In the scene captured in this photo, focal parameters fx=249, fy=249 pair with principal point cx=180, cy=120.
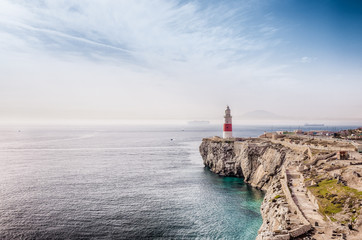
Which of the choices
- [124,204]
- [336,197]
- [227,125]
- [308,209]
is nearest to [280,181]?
[336,197]

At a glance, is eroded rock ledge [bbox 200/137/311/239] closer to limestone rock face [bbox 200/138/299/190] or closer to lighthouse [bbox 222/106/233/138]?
limestone rock face [bbox 200/138/299/190]

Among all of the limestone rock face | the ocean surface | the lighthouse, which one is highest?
the lighthouse

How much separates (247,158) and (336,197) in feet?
145

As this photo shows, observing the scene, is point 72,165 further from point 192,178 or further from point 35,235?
point 35,235

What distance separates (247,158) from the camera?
7400cm

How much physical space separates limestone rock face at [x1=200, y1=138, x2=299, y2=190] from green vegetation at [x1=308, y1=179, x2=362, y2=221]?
26677 millimetres

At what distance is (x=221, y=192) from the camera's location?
61156 mm

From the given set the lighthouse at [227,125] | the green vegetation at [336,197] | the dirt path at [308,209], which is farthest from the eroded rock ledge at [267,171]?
the lighthouse at [227,125]

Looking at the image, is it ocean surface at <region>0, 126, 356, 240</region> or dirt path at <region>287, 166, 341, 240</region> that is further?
ocean surface at <region>0, 126, 356, 240</region>

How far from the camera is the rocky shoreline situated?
77.4ft

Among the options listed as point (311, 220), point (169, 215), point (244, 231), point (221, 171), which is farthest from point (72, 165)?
point (311, 220)

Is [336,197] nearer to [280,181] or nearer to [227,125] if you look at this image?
[280,181]

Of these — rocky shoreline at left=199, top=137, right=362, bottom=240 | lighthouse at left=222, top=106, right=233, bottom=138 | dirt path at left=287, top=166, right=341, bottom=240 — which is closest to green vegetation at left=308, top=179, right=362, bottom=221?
rocky shoreline at left=199, top=137, right=362, bottom=240

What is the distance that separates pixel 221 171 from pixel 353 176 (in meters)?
49.4
